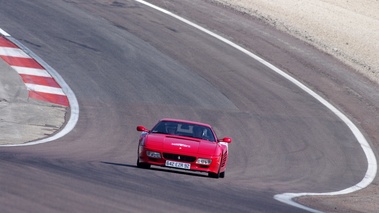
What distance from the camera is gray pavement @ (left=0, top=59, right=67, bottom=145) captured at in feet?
67.4

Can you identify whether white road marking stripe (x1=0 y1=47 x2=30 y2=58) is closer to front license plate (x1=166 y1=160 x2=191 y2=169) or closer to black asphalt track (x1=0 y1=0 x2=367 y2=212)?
black asphalt track (x1=0 y1=0 x2=367 y2=212)

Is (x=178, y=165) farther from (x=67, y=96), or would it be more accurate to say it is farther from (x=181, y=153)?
(x=67, y=96)

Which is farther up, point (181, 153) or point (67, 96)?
point (181, 153)

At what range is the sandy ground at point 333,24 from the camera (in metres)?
33.3

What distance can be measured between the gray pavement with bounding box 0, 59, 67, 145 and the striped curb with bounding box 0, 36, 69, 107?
35cm

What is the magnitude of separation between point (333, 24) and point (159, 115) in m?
13.3

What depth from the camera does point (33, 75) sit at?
1045 inches

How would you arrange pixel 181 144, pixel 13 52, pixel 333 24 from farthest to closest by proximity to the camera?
pixel 333 24 < pixel 13 52 < pixel 181 144

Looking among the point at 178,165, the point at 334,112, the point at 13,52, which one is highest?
the point at 178,165

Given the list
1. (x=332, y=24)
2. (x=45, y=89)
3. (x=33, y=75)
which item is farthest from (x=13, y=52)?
(x=332, y=24)

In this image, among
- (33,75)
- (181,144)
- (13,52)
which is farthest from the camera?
(13,52)

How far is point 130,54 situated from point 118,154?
1138 cm

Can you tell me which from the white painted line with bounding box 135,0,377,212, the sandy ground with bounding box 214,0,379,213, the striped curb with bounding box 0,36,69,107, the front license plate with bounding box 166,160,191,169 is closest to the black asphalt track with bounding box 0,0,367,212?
the front license plate with bounding box 166,160,191,169

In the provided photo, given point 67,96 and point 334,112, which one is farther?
point 334,112
